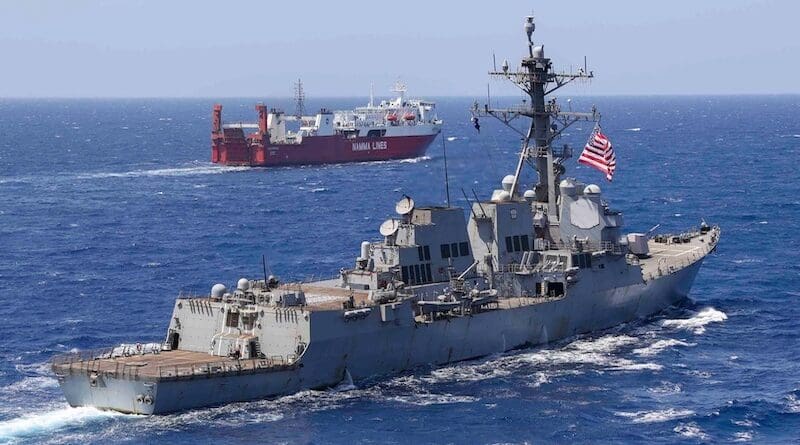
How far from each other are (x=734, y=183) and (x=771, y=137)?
69610 millimetres

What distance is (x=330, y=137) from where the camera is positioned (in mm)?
142125

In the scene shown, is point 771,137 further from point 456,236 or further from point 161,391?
point 161,391

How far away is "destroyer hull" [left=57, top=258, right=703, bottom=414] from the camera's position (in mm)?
39188

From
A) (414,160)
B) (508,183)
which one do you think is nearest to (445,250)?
(508,183)

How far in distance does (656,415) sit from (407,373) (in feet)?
30.7

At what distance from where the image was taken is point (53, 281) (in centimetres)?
6322

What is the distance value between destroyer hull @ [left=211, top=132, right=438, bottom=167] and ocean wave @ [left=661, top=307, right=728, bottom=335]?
8791cm

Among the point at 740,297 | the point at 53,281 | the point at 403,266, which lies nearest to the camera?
the point at 403,266

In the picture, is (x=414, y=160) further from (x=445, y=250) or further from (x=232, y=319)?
(x=232, y=319)

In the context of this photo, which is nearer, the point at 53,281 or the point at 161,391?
the point at 161,391

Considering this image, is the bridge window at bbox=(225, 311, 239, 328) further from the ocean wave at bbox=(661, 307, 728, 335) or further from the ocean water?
the ocean wave at bbox=(661, 307, 728, 335)

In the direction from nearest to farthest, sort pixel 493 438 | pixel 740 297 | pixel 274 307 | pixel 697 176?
1. pixel 493 438
2. pixel 274 307
3. pixel 740 297
4. pixel 697 176

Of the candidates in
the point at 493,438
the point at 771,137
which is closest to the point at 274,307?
the point at 493,438

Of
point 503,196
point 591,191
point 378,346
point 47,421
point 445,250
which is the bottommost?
point 47,421
